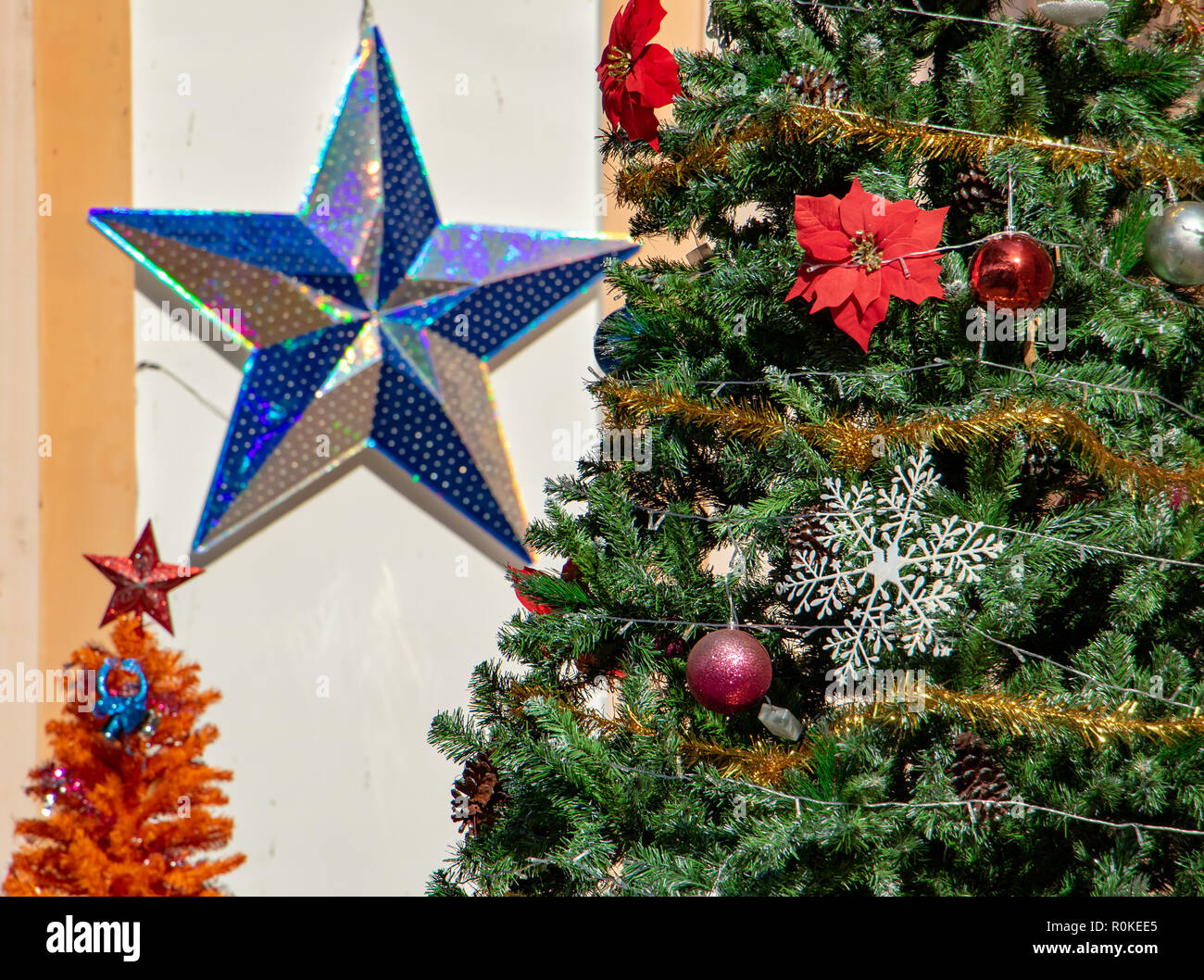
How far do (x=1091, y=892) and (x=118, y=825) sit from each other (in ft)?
4.26

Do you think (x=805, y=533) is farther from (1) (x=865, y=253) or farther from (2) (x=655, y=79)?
(2) (x=655, y=79)

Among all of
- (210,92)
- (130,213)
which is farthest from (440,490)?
Answer: (210,92)

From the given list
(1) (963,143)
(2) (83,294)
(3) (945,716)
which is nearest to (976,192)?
(1) (963,143)

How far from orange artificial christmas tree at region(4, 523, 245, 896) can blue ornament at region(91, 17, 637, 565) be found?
235 millimetres

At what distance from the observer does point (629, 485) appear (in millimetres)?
974

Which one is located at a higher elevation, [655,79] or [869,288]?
[655,79]

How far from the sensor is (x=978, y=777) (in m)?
0.76

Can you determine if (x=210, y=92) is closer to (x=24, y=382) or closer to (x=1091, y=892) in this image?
(x=24, y=382)

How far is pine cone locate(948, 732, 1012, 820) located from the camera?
2.49 ft

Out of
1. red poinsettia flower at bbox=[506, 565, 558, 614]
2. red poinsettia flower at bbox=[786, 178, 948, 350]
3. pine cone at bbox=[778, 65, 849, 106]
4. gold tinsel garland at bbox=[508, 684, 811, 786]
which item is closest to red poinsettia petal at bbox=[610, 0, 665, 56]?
pine cone at bbox=[778, 65, 849, 106]

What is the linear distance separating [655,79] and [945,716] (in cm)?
63

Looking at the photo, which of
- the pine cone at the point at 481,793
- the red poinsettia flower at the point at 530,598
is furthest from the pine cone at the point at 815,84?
the pine cone at the point at 481,793

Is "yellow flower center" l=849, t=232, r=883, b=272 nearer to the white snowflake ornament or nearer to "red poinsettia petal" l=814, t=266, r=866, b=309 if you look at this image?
"red poinsettia petal" l=814, t=266, r=866, b=309

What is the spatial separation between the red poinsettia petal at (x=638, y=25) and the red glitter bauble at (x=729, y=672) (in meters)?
0.58
